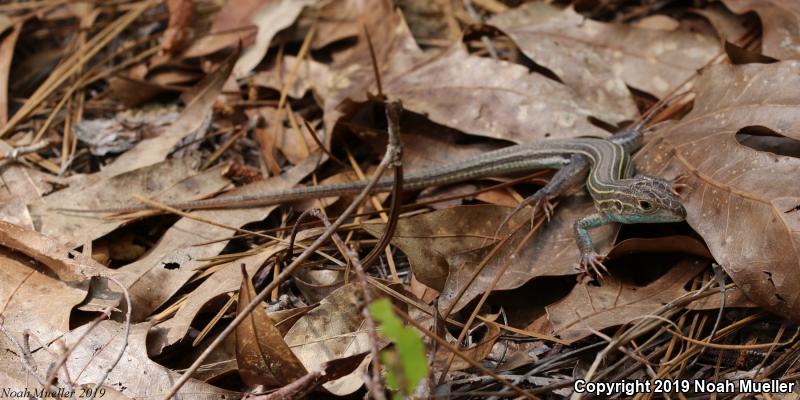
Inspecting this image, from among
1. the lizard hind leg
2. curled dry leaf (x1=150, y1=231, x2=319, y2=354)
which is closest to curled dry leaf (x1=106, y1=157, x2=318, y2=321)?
curled dry leaf (x1=150, y1=231, x2=319, y2=354)

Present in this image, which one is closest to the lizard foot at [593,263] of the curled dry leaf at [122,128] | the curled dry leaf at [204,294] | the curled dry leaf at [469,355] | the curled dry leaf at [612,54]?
the curled dry leaf at [469,355]

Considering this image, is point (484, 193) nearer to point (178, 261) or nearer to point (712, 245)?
point (712, 245)

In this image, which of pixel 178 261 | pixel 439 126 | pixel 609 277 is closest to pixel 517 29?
pixel 439 126

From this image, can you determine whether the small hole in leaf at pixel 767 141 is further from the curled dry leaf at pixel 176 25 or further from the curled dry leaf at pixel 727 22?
the curled dry leaf at pixel 176 25

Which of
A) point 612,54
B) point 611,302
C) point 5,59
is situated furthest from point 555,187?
point 5,59

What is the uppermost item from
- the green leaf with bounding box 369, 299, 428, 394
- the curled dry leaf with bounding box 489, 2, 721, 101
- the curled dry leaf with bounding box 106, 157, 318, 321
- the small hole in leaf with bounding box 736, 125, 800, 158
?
the green leaf with bounding box 369, 299, 428, 394

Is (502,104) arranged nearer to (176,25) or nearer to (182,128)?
(182,128)

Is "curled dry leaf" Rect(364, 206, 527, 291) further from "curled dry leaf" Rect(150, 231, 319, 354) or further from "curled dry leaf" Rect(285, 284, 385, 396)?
"curled dry leaf" Rect(150, 231, 319, 354)
